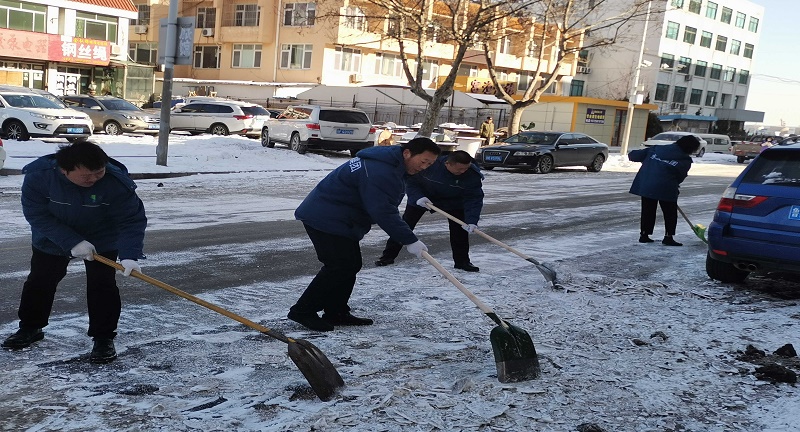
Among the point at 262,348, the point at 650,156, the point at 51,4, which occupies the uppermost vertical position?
the point at 51,4

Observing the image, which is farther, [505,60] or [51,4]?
[505,60]

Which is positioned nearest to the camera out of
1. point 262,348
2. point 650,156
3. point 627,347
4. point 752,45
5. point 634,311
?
point 262,348

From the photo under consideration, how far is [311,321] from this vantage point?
17.7 feet

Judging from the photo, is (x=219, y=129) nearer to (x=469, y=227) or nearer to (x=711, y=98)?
(x=469, y=227)

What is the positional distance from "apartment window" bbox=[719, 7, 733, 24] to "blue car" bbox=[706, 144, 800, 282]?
77.7m

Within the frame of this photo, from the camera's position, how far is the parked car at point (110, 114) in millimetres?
25641

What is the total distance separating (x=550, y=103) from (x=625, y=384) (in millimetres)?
38159

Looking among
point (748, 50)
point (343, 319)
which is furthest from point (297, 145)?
point (748, 50)

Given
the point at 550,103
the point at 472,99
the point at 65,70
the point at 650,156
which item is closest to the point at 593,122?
the point at 550,103

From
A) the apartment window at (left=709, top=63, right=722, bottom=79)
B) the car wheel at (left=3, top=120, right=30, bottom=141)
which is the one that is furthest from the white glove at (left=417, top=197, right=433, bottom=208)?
the apartment window at (left=709, top=63, right=722, bottom=79)

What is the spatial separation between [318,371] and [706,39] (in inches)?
3135

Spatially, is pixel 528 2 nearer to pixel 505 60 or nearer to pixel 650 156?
pixel 650 156

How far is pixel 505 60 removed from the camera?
60062 millimetres

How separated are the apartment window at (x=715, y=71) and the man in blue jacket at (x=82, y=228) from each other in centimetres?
8159
